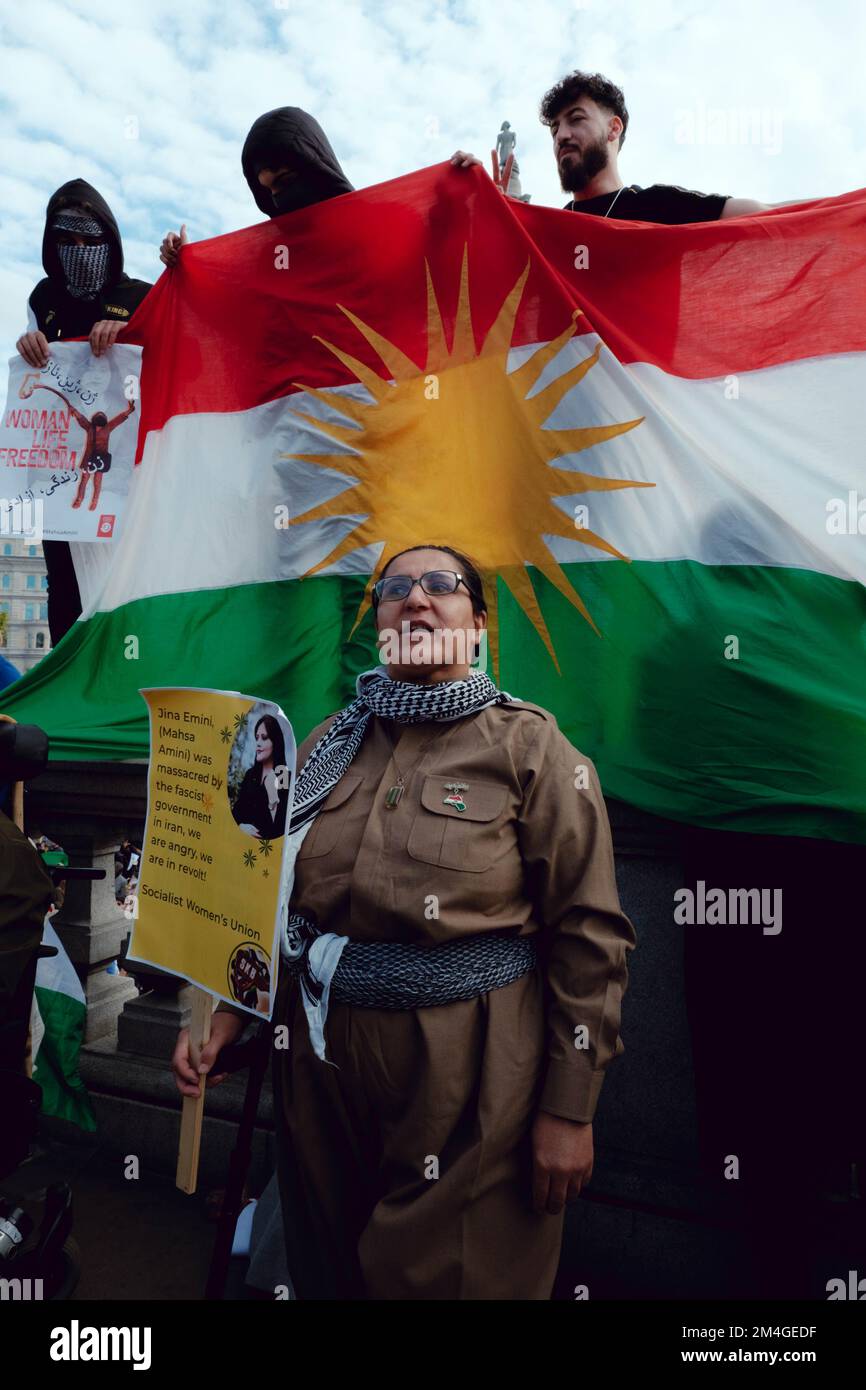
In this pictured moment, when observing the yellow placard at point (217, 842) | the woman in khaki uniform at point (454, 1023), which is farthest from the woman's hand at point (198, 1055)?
the yellow placard at point (217, 842)

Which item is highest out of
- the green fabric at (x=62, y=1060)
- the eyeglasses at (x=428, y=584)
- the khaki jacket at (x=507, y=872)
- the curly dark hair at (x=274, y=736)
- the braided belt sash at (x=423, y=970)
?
the eyeglasses at (x=428, y=584)

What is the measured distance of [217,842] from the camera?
5.65 feet

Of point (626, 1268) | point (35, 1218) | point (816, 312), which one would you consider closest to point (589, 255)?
point (816, 312)

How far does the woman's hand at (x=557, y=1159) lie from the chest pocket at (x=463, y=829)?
19.7 inches

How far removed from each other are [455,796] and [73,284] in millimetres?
3460

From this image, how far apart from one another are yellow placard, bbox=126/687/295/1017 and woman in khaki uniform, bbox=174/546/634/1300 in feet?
0.56

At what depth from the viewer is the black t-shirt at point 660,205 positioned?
3.09m

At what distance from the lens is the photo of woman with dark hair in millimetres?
1596

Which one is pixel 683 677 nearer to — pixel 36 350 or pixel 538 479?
pixel 538 479

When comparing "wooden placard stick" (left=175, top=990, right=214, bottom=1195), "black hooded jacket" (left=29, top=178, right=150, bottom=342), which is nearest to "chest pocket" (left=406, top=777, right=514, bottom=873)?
"wooden placard stick" (left=175, top=990, right=214, bottom=1195)

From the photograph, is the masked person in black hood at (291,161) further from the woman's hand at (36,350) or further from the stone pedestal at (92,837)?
the stone pedestal at (92,837)

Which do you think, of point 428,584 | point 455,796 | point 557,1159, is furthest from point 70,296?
point 557,1159

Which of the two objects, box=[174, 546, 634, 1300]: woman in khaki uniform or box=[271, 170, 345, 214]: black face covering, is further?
box=[271, 170, 345, 214]: black face covering

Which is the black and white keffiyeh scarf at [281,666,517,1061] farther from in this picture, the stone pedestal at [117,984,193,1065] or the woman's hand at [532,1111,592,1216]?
the stone pedestal at [117,984,193,1065]
